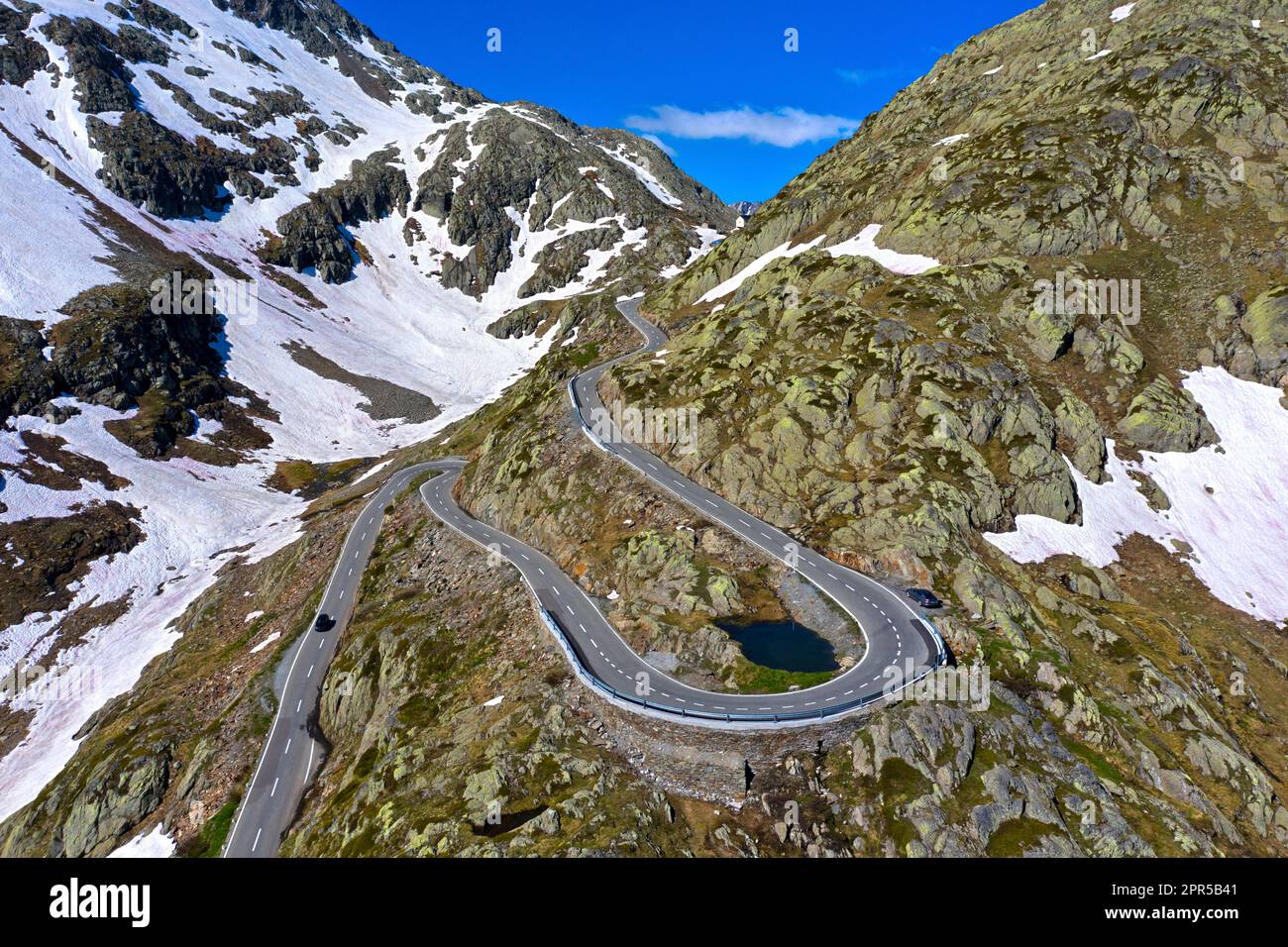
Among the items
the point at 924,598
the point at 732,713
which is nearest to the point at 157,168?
the point at 732,713

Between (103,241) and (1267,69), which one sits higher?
(1267,69)

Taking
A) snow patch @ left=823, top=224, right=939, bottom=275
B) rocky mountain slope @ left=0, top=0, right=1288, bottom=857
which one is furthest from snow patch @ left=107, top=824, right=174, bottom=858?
snow patch @ left=823, top=224, right=939, bottom=275

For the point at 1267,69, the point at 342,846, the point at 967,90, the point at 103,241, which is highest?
the point at 967,90

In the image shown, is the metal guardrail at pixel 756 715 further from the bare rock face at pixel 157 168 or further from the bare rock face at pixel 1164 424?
the bare rock face at pixel 157 168

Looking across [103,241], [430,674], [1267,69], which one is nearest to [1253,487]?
[1267,69]

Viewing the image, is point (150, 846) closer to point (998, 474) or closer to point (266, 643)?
point (266, 643)

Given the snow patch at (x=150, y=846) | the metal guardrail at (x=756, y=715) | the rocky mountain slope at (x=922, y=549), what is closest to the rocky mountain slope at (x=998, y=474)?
the rocky mountain slope at (x=922, y=549)
